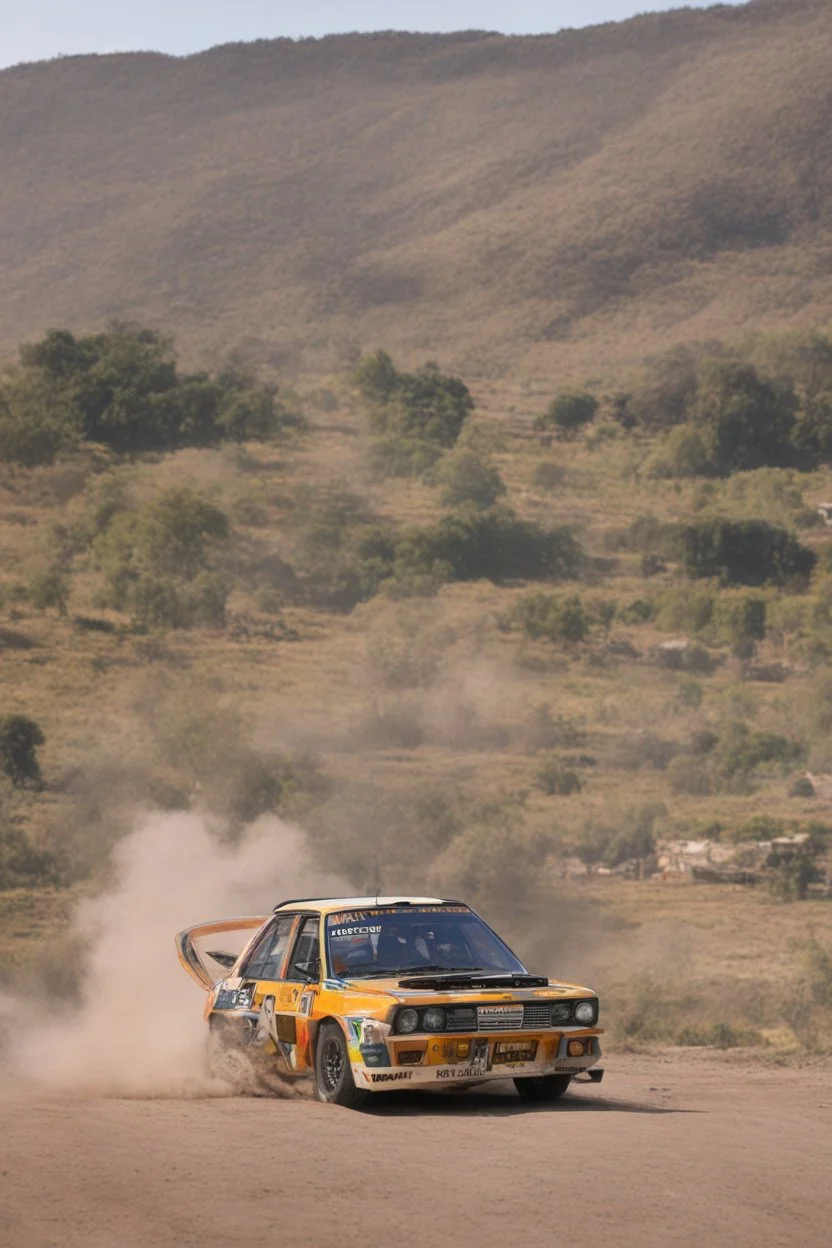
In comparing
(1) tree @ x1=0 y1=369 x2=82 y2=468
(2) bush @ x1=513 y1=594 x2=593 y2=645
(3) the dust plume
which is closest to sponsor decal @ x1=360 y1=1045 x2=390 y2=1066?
(3) the dust plume

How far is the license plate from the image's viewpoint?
31.9 feet

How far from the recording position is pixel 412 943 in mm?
10828

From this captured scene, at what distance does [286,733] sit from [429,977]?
31506mm

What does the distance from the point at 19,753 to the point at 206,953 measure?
24.3 metres

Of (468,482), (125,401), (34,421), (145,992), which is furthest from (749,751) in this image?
(125,401)

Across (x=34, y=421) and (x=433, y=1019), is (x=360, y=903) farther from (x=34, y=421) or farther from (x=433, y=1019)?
(x=34, y=421)

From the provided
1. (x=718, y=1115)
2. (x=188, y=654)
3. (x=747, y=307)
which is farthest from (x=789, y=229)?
(x=718, y=1115)

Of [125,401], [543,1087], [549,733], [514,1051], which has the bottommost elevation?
[549,733]

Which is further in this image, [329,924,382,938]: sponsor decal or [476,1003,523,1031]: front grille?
[329,924,382,938]: sponsor decal

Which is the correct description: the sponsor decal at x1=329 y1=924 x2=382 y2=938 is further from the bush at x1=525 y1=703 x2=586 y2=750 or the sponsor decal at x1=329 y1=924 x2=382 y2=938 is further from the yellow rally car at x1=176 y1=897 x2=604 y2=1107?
the bush at x1=525 y1=703 x2=586 y2=750

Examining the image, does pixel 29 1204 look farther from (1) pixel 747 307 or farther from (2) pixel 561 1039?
(1) pixel 747 307

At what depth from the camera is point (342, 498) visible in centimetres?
6481

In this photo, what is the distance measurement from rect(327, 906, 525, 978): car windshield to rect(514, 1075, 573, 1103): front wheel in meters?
0.64

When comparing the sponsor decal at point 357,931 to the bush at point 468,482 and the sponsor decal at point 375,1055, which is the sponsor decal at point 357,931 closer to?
the sponsor decal at point 375,1055
